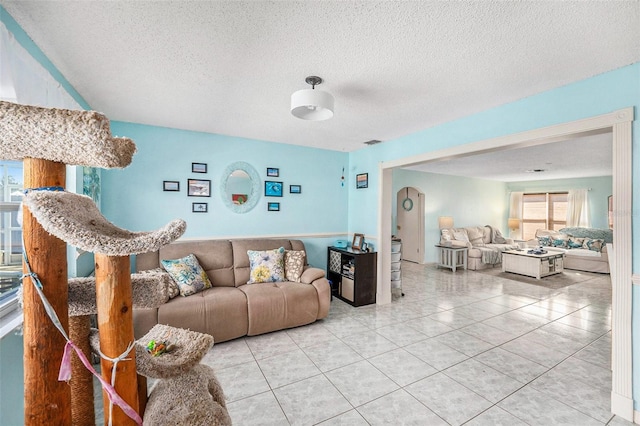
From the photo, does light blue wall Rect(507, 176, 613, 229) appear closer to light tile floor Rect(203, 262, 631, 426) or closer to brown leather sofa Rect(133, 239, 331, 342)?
light tile floor Rect(203, 262, 631, 426)

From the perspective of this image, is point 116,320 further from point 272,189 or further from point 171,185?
point 272,189

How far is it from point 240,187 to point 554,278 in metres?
6.57

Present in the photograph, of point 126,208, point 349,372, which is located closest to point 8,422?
point 349,372

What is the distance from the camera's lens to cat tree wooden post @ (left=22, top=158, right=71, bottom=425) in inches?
25.0

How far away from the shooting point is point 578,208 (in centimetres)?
765

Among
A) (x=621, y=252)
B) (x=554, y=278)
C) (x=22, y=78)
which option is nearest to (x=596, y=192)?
(x=554, y=278)

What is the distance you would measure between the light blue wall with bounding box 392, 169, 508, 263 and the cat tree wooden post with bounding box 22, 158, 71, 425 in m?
6.45

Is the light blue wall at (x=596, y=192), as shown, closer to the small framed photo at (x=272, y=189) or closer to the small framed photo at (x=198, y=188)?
the small framed photo at (x=272, y=189)

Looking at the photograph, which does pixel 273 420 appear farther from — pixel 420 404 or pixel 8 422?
pixel 8 422

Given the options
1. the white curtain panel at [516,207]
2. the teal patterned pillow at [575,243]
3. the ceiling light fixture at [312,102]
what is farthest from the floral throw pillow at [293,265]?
the white curtain panel at [516,207]

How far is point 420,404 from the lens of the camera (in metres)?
1.99

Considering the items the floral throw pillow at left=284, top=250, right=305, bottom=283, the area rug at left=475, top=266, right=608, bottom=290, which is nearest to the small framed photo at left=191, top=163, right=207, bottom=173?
the floral throw pillow at left=284, top=250, right=305, bottom=283

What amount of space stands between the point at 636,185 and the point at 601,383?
1630 millimetres

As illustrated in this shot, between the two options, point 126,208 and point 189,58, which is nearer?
point 189,58
